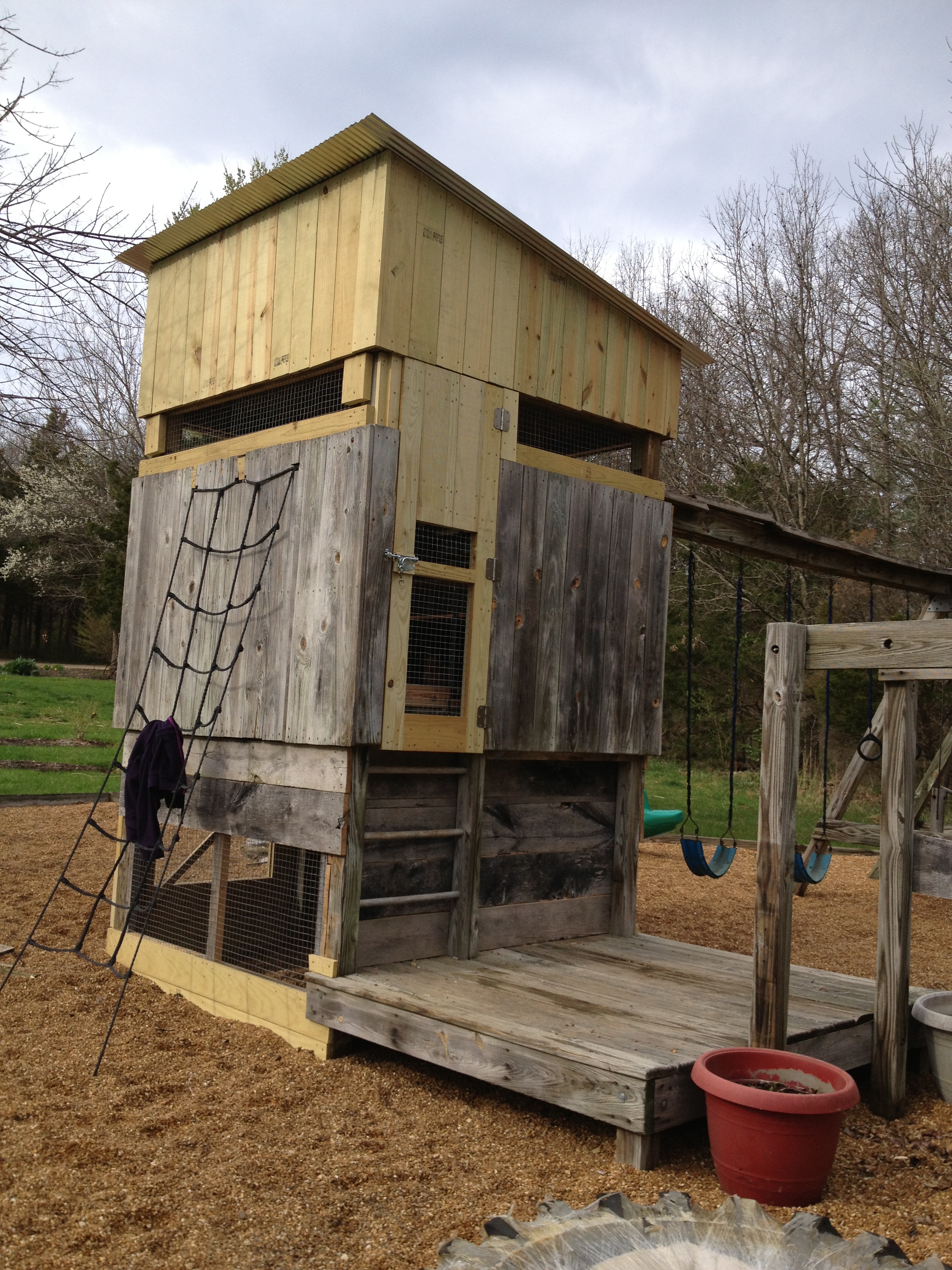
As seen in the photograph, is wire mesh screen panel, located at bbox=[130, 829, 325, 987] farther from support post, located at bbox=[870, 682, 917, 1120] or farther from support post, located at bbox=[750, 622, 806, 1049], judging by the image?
support post, located at bbox=[870, 682, 917, 1120]

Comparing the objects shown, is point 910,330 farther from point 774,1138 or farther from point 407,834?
point 774,1138

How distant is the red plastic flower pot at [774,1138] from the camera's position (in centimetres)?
292

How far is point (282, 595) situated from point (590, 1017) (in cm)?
225

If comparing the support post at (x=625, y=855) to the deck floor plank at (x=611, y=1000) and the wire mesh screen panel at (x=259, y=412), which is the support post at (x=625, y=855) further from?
the wire mesh screen panel at (x=259, y=412)

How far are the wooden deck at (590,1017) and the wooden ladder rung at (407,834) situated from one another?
555 mm

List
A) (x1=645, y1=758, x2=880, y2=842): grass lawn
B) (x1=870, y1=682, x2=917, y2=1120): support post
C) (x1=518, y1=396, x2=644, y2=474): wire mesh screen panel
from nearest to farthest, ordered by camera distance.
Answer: (x1=870, y1=682, x2=917, y2=1120): support post → (x1=518, y1=396, x2=644, y2=474): wire mesh screen panel → (x1=645, y1=758, x2=880, y2=842): grass lawn

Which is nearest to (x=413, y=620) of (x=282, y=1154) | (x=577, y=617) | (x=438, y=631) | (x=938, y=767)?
(x=438, y=631)

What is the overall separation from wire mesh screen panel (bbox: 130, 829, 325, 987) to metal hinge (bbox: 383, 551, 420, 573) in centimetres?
128

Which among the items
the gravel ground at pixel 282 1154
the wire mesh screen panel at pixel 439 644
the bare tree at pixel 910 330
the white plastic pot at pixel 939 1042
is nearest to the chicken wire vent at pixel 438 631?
the wire mesh screen panel at pixel 439 644

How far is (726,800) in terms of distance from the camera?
13.0 metres

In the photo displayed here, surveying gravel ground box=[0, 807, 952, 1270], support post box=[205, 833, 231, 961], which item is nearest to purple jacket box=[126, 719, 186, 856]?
support post box=[205, 833, 231, 961]

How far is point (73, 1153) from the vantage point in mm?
3176

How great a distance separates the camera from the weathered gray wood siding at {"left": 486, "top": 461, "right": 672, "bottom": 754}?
4.84m

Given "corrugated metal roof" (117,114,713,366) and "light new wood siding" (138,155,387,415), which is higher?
"corrugated metal roof" (117,114,713,366)
